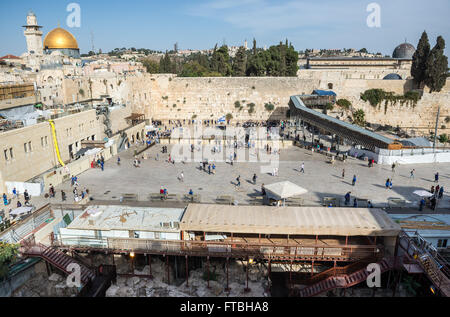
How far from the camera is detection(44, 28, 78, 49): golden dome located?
5106 cm

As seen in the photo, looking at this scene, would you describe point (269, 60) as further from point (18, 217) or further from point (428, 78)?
point (18, 217)

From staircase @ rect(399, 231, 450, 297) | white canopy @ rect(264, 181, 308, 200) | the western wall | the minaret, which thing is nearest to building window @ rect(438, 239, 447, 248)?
staircase @ rect(399, 231, 450, 297)

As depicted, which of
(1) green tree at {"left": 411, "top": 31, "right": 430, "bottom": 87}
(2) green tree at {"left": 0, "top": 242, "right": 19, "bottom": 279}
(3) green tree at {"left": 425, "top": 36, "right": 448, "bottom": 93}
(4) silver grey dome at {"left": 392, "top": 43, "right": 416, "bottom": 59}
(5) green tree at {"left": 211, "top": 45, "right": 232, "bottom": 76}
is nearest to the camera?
(2) green tree at {"left": 0, "top": 242, "right": 19, "bottom": 279}

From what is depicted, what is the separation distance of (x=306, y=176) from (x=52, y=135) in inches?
740

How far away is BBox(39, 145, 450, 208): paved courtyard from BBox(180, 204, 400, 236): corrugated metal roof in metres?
3.98

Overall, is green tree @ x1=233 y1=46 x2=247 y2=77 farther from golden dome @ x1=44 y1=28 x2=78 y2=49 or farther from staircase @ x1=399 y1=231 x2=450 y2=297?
staircase @ x1=399 y1=231 x2=450 y2=297

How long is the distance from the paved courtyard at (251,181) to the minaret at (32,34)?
31.3 m

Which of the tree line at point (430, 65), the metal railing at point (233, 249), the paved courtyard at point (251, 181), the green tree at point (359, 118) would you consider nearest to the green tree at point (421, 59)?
the tree line at point (430, 65)

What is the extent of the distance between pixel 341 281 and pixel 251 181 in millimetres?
10018

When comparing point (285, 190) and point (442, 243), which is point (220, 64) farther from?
point (442, 243)

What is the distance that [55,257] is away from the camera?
1308 centimetres

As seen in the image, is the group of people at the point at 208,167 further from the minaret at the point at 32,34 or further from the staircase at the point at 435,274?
the minaret at the point at 32,34

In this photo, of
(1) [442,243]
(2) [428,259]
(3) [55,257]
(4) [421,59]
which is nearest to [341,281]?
(2) [428,259]

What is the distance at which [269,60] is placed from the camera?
5234 cm
